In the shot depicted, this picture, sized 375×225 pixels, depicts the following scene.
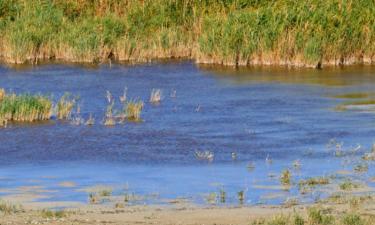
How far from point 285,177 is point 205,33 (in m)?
12.8

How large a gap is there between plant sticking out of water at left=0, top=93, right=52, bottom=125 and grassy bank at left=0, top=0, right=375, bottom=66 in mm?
7745

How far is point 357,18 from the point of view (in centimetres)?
2638

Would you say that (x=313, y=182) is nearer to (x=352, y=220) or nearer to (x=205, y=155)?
(x=205, y=155)

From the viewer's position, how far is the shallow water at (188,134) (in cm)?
1349

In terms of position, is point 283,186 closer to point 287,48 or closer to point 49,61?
point 287,48

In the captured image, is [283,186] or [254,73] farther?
[254,73]

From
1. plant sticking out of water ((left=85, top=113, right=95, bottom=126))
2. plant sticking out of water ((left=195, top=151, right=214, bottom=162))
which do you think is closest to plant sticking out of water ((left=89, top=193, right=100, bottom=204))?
plant sticking out of water ((left=195, top=151, right=214, bottom=162))

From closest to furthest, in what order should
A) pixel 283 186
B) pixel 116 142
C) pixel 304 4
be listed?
1. pixel 283 186
2. pixel 116 142
3. pixel 304 4

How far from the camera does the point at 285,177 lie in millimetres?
13578

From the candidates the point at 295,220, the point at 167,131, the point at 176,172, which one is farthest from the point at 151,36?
the point at 295,220

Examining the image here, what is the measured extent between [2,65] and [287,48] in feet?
21.5

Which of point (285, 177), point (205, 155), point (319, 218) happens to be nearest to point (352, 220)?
point (319, 218)

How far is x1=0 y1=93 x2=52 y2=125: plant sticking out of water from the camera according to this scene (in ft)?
60.2

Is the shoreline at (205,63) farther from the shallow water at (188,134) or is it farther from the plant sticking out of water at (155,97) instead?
the plant sticking out of water at (155,97)
